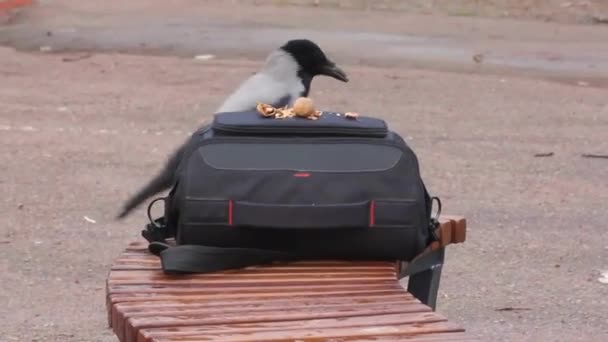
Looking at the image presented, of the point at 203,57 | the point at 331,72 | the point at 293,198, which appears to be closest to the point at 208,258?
the point at 293,198

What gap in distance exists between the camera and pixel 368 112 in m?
9.92

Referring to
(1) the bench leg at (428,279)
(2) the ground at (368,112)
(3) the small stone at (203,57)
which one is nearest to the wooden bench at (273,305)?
(1) the bench leg at (428,279)

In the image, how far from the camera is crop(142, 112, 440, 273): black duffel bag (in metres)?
3.49

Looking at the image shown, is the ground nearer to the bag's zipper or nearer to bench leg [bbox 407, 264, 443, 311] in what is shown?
bench leg [bbox 407, 264, 443, 311]

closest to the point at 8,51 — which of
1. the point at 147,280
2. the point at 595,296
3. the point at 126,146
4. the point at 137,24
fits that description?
the point at 137,24

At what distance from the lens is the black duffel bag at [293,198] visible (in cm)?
349

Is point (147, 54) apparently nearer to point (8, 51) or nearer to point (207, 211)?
point (8, 51)

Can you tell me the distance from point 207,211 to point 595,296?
8.99 ft

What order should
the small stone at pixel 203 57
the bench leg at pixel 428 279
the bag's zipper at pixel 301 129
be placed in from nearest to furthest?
the bag's zipper at pixel 301 129
the bench leg at pixel 428 279
the small stone at pixel 203 57

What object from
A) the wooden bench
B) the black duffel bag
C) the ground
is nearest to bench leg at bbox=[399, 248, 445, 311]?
the wooden bench

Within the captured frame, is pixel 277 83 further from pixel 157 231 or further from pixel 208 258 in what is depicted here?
pixel 208 258

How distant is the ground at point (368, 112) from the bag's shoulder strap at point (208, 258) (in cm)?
170

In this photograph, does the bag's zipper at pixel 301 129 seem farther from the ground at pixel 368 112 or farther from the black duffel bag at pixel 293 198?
the ground at pixel 368 112

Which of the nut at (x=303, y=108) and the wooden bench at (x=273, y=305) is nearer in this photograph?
the wooden bench at (x=273, y=305)
